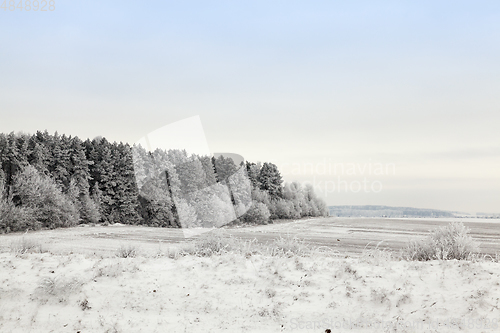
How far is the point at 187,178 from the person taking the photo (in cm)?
3262

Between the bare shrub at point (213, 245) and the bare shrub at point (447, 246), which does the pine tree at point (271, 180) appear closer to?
the bare shrub at point (213, 245)

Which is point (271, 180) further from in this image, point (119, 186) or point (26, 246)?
point (26, 246)

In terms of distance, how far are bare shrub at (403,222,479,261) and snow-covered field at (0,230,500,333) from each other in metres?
0.70

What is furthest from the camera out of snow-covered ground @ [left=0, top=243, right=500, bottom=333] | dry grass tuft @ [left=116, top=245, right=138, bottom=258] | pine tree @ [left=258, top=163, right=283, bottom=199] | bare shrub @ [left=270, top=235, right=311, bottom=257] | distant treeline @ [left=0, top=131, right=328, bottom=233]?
pine tree @ [left=258, top=163, right=283, bottom=199]

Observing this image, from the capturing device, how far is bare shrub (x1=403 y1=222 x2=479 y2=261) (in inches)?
310

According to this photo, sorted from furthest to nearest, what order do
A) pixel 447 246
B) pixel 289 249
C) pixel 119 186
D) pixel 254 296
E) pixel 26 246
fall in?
pixel 119 186, pixel 26 246, pixel 289 249, pixel 447 246, pixel 254 296

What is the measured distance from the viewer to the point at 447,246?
26.4 ft

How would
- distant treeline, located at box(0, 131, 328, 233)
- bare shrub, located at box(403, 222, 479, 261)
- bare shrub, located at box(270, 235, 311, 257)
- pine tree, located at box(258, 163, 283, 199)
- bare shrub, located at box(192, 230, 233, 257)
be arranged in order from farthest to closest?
pine tree, located at box(258, 163, 283, 199) < distant treeline, located at box(0, 131, 328, 233) < bare shrub, located at box(192, 230, 233, 257) < bare shrub, located at box(270, 235, 311, 257) < bare shrub, located at box(403, 222, 479, 261)

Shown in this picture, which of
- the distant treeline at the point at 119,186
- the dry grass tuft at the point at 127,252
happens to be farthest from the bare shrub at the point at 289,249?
the distant treeline at the point at 119,186

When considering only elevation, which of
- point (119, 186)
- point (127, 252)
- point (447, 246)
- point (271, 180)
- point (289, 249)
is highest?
point (119, 186)

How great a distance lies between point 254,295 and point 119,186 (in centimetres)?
2446

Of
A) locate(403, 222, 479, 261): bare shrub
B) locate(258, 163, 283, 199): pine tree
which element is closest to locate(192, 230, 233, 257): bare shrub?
locate(403, 222, 479, 261): bare shrub

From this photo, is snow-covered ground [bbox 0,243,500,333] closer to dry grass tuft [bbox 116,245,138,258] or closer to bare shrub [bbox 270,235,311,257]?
bare shrub [bbox 270,235,311,257]

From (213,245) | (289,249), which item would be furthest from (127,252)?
(289,249)
